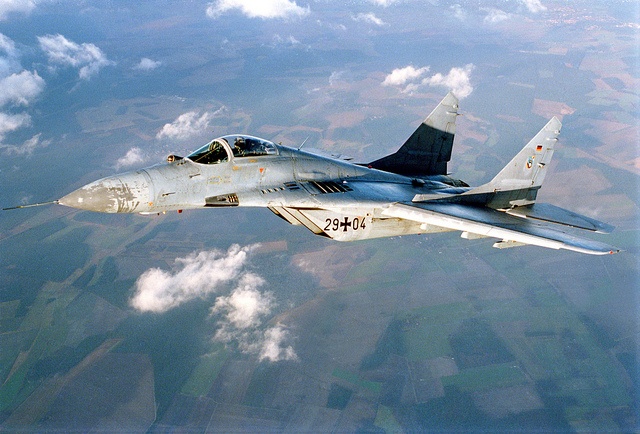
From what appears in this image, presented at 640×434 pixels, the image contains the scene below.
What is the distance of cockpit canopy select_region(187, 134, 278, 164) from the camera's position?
40.0 ft

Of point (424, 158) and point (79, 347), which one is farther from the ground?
point (424, 158)

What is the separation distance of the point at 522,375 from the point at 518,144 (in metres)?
65.5

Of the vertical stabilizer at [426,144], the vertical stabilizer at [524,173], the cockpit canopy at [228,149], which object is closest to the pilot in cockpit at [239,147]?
the cockpit canopy at [228,149]

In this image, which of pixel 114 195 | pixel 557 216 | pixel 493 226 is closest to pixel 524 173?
pixel 557 216

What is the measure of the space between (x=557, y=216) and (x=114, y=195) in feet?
46.2

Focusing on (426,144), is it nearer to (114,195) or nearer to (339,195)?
(339,195)

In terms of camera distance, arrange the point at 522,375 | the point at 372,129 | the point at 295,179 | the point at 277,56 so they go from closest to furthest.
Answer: the point at 295,179, the point at 522,375, the point at 372,129, the point at 277,56

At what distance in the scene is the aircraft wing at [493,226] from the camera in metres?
11.4

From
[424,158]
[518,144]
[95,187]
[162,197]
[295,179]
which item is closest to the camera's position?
[95,187]

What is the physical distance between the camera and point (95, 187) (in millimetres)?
10445

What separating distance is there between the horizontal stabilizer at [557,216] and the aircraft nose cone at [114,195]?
12002 millimetres

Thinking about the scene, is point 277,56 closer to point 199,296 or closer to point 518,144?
point 518,144

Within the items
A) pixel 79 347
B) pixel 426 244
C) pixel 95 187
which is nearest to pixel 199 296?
pixel 79 347

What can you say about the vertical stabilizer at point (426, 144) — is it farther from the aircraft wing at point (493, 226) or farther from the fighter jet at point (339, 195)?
the aircraft wing at point (493, 226)
